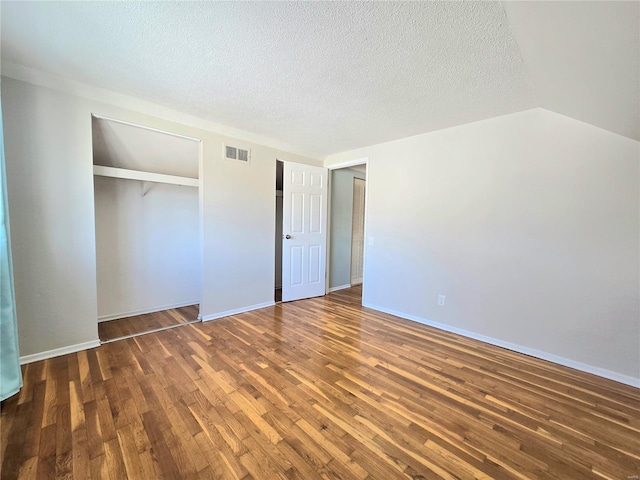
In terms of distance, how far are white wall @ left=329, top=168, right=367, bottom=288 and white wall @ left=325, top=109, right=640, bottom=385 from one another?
1.34 metres

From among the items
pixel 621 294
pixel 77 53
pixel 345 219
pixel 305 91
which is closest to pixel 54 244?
pixel 77 53

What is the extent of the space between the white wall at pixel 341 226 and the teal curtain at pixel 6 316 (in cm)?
376

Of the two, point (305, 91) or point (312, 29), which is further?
point (305, 91)

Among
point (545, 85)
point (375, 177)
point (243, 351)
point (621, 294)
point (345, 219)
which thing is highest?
point (545, 85)

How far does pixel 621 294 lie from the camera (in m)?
2.09

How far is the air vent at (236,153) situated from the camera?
3.26 meters

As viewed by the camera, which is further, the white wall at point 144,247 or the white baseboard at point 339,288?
the white baseboard at point 339,288

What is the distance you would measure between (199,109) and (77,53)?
994 mm

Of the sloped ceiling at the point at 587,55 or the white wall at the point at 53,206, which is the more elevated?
the sloped ceiling at the point at 587,55

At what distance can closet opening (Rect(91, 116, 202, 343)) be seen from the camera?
2.92 metres

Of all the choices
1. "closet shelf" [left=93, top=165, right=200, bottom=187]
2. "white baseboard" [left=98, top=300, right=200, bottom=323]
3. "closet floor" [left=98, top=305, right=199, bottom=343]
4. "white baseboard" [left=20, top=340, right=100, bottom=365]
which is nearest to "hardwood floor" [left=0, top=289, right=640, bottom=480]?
"white baseboard" [left=20, top=340, right=100, bottom=365]

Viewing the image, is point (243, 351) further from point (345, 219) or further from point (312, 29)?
point (345, 219)

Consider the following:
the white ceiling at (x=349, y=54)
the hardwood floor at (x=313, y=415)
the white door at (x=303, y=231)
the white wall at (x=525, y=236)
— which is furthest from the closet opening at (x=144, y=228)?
the white wall at (x=525, y=236)

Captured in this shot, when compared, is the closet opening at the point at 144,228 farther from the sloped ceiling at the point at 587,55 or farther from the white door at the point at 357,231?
the sloped ceiling at the point at 587,55
